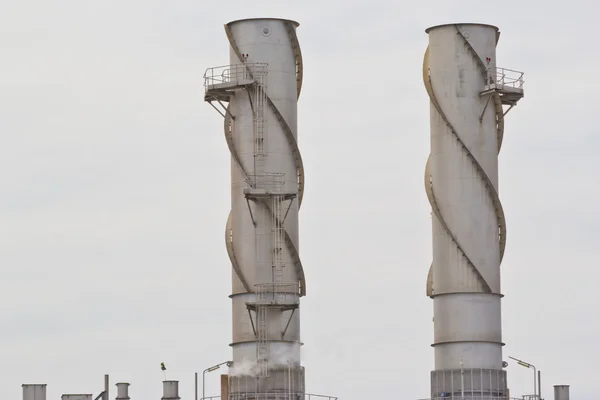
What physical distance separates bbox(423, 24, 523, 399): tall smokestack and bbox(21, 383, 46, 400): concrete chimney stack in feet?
66.5

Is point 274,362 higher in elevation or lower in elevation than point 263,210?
lower

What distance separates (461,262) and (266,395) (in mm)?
12243

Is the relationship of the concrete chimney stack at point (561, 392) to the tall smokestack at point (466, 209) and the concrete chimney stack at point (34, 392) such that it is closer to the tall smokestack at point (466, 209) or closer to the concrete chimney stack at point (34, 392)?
the tall smokestack at point (466, 209)

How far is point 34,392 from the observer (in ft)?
434

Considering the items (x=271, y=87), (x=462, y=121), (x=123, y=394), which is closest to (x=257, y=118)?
(x=271, y=87)

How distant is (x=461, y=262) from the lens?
448 ft

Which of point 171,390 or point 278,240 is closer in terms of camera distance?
point 278,240

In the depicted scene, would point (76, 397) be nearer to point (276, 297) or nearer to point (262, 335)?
point (262, 335)

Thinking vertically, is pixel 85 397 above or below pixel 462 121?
below

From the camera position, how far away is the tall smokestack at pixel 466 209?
136 meters

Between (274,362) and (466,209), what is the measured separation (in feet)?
41.8

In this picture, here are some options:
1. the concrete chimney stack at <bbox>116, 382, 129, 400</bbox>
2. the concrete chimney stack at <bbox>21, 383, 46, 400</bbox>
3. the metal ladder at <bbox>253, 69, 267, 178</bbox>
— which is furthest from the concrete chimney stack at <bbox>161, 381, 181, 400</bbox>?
the metal ladder at <bbox>253, 69, 267, 178</bbox>

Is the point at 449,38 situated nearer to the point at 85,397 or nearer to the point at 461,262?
the point at 461,262

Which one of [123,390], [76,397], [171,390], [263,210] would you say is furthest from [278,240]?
[123,390]
